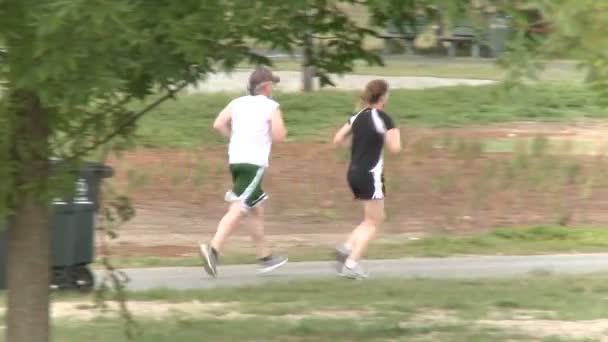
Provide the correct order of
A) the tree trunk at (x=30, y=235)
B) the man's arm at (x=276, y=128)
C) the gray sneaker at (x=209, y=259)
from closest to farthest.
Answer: the tree trunk at (x=30, y=235)
the gray sneaker at (x=209, y=259)
the man's arm at (x=276, y=128)

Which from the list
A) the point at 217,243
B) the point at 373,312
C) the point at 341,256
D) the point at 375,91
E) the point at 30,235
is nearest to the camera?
the point at 30,235

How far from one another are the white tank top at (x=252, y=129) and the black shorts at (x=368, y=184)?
2.47 feet

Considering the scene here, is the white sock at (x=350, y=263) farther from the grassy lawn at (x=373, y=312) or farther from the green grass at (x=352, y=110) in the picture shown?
the green grass at (x=352, y=110)

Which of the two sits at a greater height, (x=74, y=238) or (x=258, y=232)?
(x=74, y=238)

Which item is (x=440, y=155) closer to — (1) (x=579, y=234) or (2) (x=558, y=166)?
(2) (x=558, y=166)

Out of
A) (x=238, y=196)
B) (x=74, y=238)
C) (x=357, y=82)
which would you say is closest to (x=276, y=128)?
(x=238, y=196)

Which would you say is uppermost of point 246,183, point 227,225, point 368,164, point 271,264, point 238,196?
point 368,164

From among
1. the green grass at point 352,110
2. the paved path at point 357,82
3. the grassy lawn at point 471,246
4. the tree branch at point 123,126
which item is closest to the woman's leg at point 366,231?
the grassy lawn at point 471,246

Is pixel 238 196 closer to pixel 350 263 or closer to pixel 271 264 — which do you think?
pixel 271 264

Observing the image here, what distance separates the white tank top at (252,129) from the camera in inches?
384

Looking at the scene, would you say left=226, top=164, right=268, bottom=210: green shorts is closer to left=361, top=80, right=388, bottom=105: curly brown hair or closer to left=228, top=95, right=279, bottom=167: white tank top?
left=228, top=95, right=279, bottom=167: white tank top

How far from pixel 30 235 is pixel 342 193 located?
30.3 ft

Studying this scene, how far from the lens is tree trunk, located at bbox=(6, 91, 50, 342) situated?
5.38m

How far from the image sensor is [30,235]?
18.8 feet
